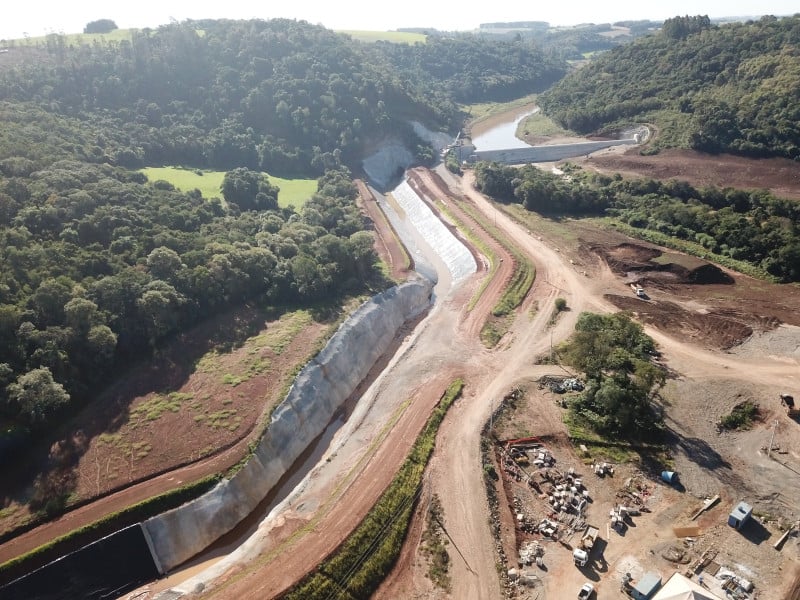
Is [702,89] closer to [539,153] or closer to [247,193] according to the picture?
[539,153]

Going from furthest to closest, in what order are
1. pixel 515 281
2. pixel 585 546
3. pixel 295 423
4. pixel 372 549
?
pixel 515 281 → pixel 295 423 → pixel 372 549 → pixel 585 546

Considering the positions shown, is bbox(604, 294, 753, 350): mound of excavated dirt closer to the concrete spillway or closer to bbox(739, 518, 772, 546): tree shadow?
bbox(739, 518, 772, 546): tree shadow

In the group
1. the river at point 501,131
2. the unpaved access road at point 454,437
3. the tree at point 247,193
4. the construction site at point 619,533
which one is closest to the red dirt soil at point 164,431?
the unpaved access road at point 454,437

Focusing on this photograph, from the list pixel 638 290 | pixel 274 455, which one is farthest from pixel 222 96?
pixel 638 290

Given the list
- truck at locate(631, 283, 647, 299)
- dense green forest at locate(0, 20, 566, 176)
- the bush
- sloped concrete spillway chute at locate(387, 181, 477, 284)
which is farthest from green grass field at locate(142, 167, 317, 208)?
the bush

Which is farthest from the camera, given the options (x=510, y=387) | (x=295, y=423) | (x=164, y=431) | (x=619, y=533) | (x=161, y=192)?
(x=161, y=192)
